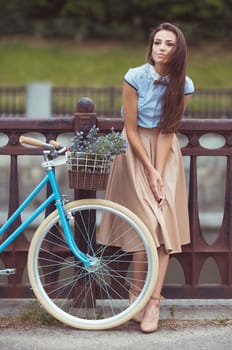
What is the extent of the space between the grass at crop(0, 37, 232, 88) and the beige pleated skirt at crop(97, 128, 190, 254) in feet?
77.8

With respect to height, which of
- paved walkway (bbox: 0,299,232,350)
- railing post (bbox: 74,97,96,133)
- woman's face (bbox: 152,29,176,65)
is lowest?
paved walkway (bbox: 0,299,232,350)

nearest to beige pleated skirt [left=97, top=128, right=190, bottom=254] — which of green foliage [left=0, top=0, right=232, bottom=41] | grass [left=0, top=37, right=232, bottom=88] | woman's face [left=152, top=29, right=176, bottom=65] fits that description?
woman's face [left=152, top=29, right=176, bottom=65]

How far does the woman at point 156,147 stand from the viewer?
4.65 m

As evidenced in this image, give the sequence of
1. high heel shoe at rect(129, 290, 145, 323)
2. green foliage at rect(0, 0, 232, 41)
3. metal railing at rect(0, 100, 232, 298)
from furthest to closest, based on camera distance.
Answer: green foliage at rect(0, 0, 232, 41)
metal railing at rect(0, 100, 232, 298)
high heel shoe at rect(129, 290, 145, 323)

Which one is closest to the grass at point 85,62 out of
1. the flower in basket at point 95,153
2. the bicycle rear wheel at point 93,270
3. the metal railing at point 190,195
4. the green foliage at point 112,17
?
the green foliage at point 112,17

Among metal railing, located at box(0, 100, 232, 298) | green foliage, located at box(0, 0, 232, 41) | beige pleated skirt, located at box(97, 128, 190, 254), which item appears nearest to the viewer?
beige pleated skirt, located at box(97, 128, 190, 254)

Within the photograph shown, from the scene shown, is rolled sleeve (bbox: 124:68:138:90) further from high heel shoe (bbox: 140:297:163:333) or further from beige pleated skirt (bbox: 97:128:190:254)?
high heel shoe (bbox: 140:297:163:333)

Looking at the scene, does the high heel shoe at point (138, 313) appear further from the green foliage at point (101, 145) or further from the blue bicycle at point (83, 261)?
the green foliage at point (101, 145)

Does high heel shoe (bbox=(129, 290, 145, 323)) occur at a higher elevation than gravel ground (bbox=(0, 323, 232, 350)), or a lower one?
higher

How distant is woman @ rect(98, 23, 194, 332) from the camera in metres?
4.65

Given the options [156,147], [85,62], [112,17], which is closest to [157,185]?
[156,147]

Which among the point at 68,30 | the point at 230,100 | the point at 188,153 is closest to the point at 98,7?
the point at 68,30

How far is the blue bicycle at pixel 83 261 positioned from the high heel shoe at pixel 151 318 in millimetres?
100

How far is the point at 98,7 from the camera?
37.7 metres
